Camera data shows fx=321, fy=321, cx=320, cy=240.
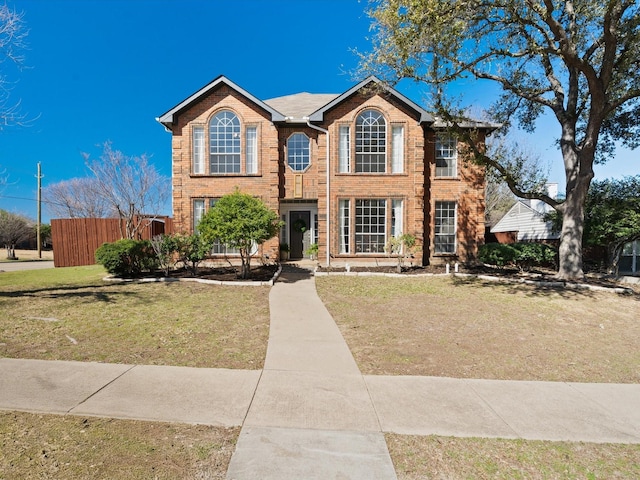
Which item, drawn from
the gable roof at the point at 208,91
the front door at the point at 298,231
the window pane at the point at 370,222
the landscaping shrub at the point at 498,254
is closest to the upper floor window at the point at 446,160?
the window pane at the point at 370,222

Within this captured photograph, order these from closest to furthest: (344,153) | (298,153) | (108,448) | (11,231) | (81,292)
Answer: (108,448) → (81,292) → (344,153) → (298,153) → (11,231)

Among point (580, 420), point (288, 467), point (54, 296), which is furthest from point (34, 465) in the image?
point (54, 296)

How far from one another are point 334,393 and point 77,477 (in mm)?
2508

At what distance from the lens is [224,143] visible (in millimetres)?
14680

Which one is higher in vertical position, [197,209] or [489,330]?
[197,209]

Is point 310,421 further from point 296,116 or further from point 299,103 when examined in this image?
point 299,103

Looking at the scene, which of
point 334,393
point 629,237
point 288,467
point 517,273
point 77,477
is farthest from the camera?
point 517,273

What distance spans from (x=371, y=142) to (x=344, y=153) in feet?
4.31

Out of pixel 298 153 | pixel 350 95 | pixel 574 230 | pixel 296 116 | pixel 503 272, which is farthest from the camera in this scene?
pixel 298 153

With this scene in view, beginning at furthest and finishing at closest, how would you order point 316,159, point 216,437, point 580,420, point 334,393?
1. point 316,159
2. point 334,393
3. point 580,420
4. point 216,437

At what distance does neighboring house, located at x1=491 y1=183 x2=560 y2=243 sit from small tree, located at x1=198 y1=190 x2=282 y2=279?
15671 millimetres

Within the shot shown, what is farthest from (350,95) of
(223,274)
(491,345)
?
(491,345)

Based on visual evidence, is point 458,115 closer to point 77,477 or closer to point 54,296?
point 77,477

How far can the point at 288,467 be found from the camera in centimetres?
260
